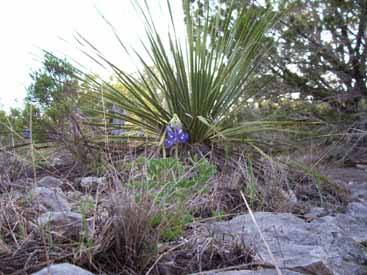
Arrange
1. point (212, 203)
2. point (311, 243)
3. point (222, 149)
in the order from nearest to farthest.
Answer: point (311, 243) < point (212, 203) < point (222, 149)

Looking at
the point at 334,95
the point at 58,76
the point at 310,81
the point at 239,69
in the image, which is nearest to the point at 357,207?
the point at 239,69

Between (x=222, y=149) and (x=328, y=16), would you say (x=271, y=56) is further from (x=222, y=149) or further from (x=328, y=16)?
(x=222, y=149)

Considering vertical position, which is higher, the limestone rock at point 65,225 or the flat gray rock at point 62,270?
the limestone rock at point 65,225

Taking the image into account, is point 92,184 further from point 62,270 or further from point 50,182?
point 62,270

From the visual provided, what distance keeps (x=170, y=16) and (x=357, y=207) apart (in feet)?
5.33

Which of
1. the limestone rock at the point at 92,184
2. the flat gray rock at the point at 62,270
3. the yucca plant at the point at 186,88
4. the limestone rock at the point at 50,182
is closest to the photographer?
the flat gray rock at the point at 62,270

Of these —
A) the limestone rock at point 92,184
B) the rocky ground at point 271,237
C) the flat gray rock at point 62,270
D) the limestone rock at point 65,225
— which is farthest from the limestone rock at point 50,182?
the flat gray rock at point 62,270

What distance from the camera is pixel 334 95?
4.39 m

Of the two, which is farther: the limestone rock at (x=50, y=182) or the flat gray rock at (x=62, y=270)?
the limestone rock at (x=50, y=182)

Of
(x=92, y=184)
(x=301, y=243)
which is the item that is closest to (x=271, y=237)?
(x=301, y=243)

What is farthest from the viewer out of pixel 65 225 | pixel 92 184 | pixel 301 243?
pixel 92 184

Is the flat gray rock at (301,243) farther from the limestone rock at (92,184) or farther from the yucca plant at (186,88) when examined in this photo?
the yucca plant at (186,88)

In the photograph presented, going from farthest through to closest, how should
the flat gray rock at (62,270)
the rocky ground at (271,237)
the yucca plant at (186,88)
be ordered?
the yucca plant at (186,88) → the rocky ground at (271,237) → the flat gray rock at (62,270)

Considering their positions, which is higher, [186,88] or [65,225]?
[186,88]
